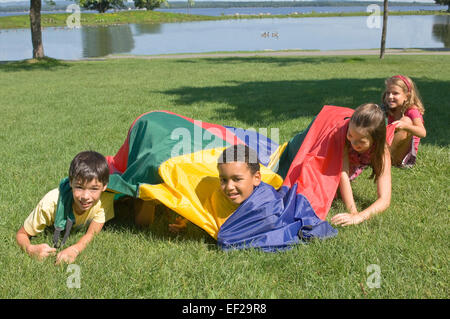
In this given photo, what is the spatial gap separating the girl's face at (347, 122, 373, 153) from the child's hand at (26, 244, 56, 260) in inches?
104

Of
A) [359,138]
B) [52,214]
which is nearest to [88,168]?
[52,214]

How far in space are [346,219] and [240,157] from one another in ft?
3.76

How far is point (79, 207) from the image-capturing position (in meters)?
3.53

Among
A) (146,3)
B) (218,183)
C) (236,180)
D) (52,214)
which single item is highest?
(146,3)

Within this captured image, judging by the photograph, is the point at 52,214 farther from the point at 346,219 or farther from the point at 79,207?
the point at 346,219

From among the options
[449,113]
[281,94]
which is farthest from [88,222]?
[281,94]

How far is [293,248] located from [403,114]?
8.54ft

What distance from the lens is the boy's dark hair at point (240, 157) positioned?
11.0 feet

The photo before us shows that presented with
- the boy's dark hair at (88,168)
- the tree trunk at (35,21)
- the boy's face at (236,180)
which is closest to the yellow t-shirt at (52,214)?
the boy's dark hair at (88,168)

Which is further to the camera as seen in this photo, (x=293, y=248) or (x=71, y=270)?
(x=293, y=248)

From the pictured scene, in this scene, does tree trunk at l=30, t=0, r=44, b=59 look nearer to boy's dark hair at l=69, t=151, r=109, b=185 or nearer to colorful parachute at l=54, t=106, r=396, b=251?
colorful parachute at l=54, t=106, r=396, b=251

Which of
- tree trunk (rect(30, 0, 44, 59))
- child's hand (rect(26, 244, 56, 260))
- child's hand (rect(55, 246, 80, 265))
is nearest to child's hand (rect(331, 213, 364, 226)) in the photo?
child's hand (rect(55, 246, 80, 265))

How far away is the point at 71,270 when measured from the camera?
10.2 ft
